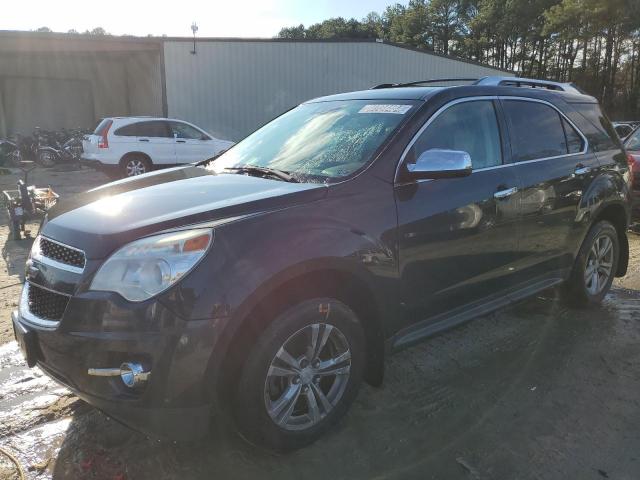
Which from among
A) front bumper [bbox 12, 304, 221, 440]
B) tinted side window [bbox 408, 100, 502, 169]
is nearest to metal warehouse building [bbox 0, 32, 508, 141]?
tinted side window [bbox 408, 100, 502, 169]

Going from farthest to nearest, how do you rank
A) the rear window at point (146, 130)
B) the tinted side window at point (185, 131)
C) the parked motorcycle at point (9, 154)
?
the parked motorcycle at point (9, 154)
the tinted side window at point (185, 131)
the rear window at point (146, 130)

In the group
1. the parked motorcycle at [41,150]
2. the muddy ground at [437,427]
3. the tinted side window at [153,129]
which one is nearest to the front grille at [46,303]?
the muddy ground at [437,427]

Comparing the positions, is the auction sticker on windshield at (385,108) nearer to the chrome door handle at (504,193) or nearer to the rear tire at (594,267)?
the chrome door handle at (504,193)

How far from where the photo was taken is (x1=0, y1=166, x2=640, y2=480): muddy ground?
8.39 ft

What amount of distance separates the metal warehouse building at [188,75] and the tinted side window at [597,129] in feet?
55.6

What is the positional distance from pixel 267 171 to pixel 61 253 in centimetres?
122

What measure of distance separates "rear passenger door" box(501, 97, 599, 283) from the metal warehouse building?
56.4 ft

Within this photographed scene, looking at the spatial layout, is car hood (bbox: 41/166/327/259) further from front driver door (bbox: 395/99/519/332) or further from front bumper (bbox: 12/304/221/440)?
front driver door (bbox: 395/99/519/332)

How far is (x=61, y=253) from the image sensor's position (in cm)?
241

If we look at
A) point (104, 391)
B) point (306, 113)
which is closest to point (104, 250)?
point (104, 391)

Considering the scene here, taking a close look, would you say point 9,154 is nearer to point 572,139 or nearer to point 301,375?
point 572,139

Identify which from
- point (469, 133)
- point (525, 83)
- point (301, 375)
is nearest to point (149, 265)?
point (301, 375)

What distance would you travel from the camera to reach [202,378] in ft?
7.16

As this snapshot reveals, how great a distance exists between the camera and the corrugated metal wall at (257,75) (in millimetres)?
19172
